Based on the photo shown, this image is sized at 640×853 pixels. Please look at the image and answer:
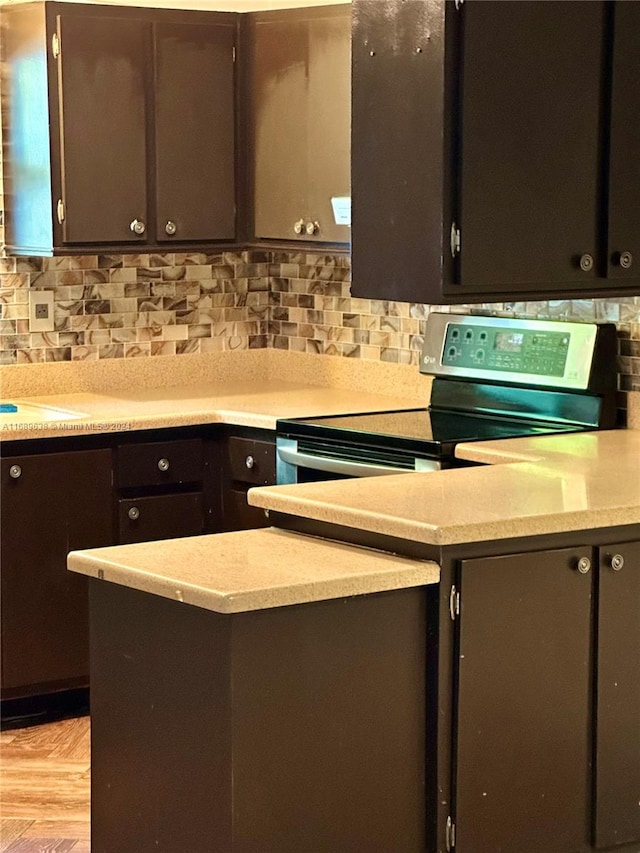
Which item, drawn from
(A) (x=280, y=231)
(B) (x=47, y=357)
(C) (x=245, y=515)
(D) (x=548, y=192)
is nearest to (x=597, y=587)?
(D) (x=548, y=192)

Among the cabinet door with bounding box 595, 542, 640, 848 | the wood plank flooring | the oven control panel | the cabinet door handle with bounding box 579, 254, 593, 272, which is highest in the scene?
the cabinet door handle with bounding box 579, 254, 593, 272

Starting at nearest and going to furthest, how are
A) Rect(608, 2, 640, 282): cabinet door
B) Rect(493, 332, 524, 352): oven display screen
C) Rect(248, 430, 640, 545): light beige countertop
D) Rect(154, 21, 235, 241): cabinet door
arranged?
Rect(248, 430, 640, 545): light beige countertop < Rect(608, 2, 640, 282): cabinet door < Rect(493, 332, 524, 352): oven display screen < Rect(154, 21, 235, 241): cabinet door

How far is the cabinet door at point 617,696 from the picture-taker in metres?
3.36

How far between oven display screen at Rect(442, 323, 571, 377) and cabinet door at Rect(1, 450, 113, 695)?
1.11 metres

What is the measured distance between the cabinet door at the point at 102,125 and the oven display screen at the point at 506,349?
1.09m

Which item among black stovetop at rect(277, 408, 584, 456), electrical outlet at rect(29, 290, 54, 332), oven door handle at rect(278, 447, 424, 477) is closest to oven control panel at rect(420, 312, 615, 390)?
black stovetop at rect(277, 408, 584, 456)

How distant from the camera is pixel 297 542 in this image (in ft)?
10.6

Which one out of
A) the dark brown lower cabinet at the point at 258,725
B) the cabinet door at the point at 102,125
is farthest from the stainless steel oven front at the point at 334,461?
the dark brown lower cabinet at the point at 258,725

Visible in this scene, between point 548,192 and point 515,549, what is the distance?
2.84ft

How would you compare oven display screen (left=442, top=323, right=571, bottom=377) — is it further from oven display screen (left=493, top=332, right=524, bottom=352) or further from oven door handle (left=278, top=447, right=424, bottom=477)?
oven door handle (left=278, top=447, right=424, bottom=477)

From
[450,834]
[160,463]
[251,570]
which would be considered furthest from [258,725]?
[160,463]

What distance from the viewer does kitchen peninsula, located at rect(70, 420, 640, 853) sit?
2902mm

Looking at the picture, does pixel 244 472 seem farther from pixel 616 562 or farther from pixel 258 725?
pixel 258 725

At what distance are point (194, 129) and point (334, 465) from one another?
131cm
